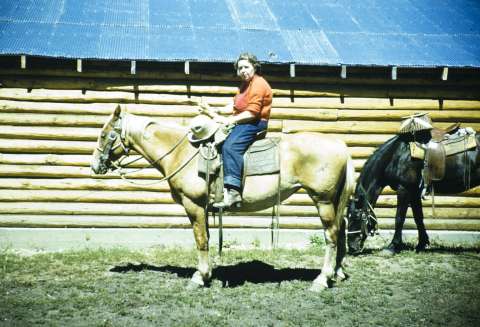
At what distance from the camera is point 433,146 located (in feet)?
27.7

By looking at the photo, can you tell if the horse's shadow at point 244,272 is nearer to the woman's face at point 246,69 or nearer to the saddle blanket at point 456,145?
the saddle blanket at point 456,145

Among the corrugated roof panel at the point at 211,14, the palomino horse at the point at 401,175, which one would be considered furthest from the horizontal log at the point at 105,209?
the corrugated roof panel at the point at 211,14

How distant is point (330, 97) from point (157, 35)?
145 inches

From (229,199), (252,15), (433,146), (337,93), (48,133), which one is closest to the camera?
(229,199)

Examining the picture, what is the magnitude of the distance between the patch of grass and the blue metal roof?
3629mm

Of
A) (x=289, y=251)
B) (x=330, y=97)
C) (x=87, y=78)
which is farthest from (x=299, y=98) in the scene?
(x=87, y=78)

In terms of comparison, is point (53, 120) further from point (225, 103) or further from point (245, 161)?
point (245, 161)

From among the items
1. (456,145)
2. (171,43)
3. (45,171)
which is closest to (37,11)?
(171,43)

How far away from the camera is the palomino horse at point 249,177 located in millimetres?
6715

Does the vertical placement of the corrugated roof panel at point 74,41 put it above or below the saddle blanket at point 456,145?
above

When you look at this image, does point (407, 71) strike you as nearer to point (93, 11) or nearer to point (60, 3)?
point (93, 11)

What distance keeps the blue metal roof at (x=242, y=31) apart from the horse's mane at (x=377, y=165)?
1.73m

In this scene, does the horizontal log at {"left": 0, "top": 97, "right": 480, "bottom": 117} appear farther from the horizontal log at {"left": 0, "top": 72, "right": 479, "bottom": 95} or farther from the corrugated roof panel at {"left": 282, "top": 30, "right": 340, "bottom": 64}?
the corrugated roof panel at {"left": 282, "top": 30, "right": 340, "bottom": 64}

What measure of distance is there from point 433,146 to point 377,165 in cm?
109
